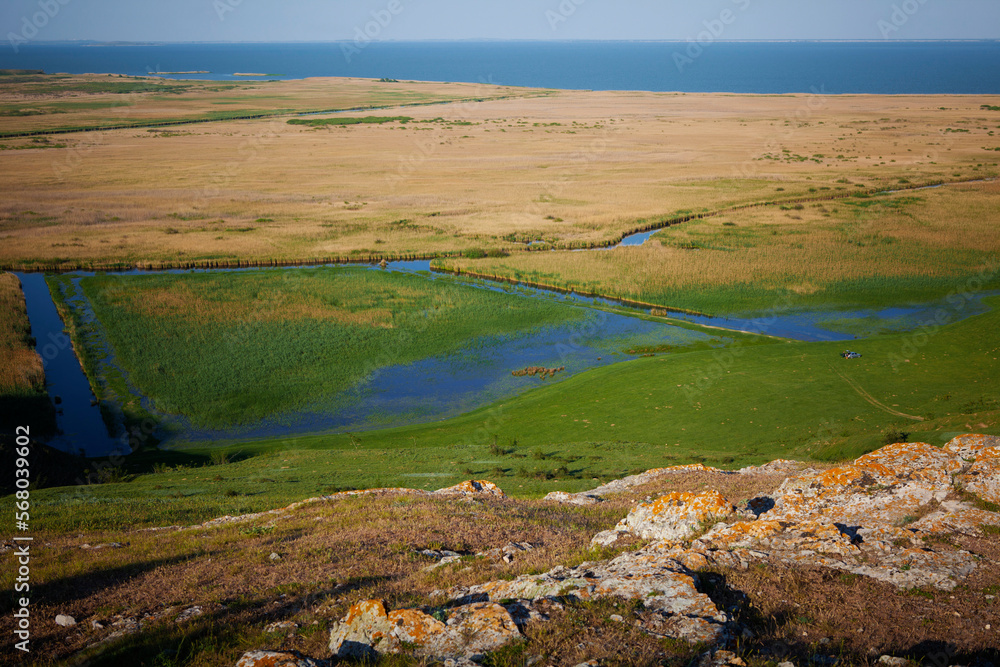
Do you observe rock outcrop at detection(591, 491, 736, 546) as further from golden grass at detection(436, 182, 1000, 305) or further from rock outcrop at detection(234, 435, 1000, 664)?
golden grass at detection(436, 182, 1000, 305)

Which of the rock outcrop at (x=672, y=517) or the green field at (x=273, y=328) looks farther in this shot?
the green field at (x=273, y=328)

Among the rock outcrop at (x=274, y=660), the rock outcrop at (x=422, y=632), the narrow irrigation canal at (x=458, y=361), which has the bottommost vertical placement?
the narrow irrigation canal at (x=458, y=361)

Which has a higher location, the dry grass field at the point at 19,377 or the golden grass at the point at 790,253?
the golden grass at the point at 790,253

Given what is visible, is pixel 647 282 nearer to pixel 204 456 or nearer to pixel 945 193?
pixel 204 456

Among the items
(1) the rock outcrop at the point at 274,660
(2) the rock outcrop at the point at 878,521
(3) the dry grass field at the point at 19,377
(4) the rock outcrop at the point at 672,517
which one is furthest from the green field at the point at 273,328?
(2) the rock outcrop at the point at 878,521

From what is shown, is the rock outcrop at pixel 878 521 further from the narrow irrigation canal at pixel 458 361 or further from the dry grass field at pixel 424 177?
the dry grass field at pixel 424 177

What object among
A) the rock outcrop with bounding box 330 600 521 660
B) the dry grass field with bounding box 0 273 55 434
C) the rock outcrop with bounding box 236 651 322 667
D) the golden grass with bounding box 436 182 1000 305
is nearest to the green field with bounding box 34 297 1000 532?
the dry grass field with bounding box 0 273 55 434

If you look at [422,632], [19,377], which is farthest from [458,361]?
[422,632]
